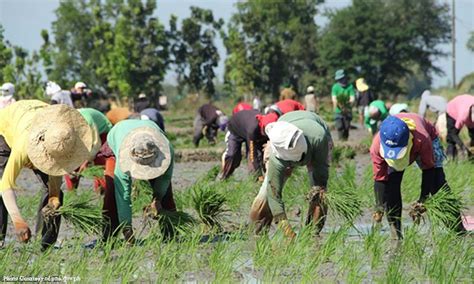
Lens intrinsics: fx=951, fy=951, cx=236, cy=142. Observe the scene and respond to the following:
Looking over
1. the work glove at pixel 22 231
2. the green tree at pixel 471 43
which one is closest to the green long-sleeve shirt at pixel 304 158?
the work glove at pixel 22 231

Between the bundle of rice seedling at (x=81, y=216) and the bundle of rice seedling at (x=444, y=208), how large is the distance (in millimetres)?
2198

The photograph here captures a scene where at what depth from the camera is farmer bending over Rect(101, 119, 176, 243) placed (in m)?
6.44

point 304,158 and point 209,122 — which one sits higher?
point 304,158

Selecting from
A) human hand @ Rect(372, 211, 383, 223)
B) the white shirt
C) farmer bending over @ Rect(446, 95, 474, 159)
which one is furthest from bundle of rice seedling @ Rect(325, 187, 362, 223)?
the white shirt

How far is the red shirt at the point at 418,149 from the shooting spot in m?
6.25

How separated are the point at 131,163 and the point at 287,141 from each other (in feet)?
3.69

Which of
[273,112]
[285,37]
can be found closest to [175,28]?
[285,37]

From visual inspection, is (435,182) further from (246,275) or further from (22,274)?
(22,274)

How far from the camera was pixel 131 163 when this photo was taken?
21.2 ft

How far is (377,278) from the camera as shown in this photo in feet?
16.1

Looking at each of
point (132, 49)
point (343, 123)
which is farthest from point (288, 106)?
point (132, 49)

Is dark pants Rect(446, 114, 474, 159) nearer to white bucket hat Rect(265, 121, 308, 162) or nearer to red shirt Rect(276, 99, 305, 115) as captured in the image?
red shirt Rect(276, 99, 305, 115)

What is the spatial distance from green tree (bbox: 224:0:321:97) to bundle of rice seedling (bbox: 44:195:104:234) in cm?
4514

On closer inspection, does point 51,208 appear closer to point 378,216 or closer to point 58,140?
point 58,140
